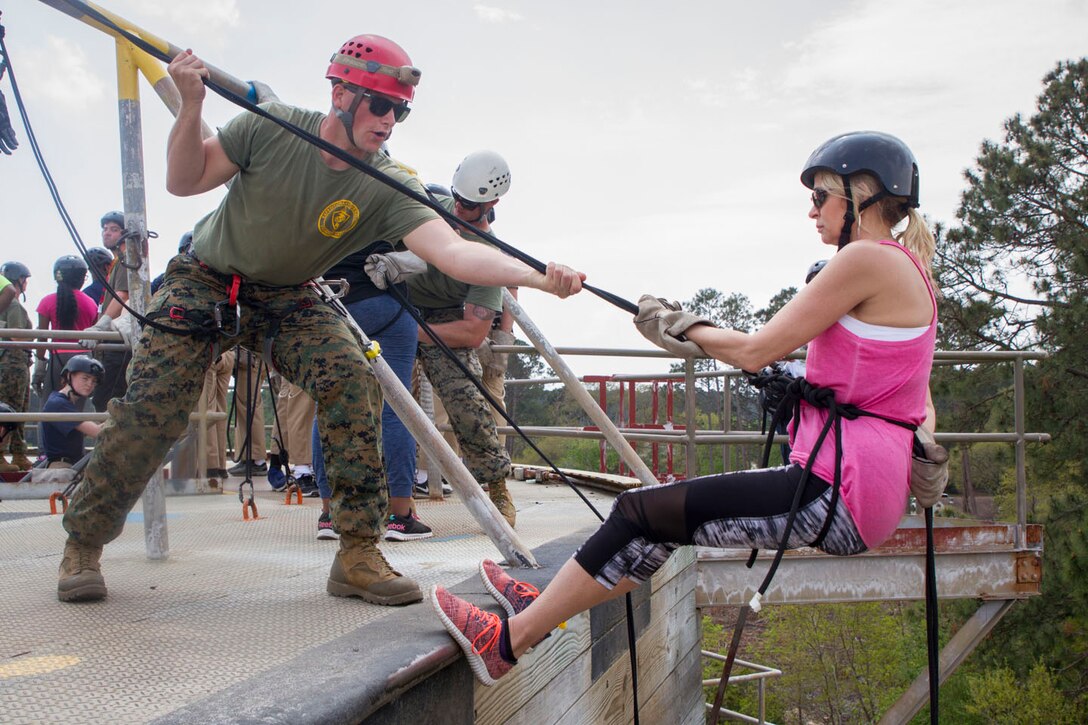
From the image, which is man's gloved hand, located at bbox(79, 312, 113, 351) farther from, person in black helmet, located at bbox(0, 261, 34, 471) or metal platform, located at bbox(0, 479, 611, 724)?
person in black helmet, located at bbox(0, 261, 34, 471)

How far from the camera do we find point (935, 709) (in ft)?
9.38

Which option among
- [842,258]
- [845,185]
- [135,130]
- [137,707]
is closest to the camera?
[137,707]

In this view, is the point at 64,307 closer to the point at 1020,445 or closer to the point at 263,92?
the point at 263,92

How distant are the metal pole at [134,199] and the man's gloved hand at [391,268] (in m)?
1.05

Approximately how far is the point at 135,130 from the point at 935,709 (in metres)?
3.83

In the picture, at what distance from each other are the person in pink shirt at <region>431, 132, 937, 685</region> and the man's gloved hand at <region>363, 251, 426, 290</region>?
201cm

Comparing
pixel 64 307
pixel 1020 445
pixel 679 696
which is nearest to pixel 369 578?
pixel 679 696

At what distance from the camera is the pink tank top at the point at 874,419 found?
8.52ft

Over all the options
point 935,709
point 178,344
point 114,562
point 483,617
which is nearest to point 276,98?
point 178,344

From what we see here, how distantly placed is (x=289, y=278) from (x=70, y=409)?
15.4ft

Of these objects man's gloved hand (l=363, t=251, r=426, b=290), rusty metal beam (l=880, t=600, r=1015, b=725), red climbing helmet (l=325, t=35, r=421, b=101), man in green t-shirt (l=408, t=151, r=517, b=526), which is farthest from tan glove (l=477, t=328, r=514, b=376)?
rusty metal beam (l=880, t=600, r=1015, b=725)

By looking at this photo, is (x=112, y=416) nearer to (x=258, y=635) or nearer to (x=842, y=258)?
(x=258, y=635)

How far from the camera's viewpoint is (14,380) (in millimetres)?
8289

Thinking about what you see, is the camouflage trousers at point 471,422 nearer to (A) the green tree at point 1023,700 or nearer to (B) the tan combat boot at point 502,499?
(B) the tan combat boot at point 502,499
